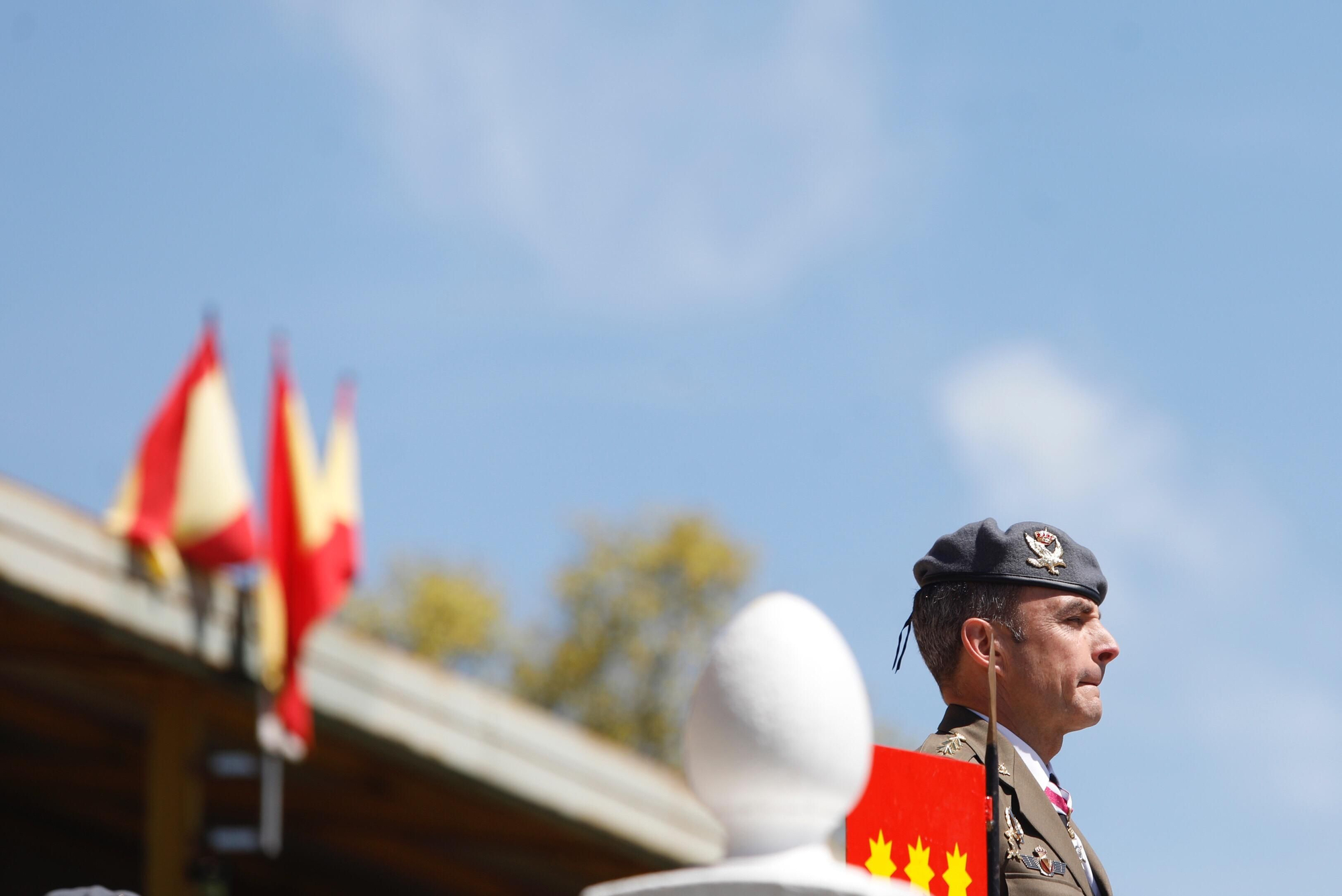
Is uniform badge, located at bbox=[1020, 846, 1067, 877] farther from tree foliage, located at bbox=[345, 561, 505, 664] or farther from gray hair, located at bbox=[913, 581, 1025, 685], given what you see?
tree foliage, located at bbox=[345, 561, 505, 664]

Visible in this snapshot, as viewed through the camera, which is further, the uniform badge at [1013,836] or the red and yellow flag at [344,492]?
the red and yellow flag at [344,492]

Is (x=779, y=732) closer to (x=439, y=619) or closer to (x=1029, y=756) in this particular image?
(x=1029, y=756)

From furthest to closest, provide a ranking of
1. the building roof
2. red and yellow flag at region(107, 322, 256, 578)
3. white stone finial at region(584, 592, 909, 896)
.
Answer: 1. red and yellow flag at region(107, 322, 256, 578)
2. the building roof
3. white stone finial at region(584, 592, 909, 896)

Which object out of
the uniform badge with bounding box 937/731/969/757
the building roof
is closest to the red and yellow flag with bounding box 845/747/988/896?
the uniform badge with bounding box 937/731/969/757

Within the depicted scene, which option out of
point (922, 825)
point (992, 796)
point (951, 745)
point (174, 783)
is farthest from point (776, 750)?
point (174, 783)

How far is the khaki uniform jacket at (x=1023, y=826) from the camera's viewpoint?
9.41 ft

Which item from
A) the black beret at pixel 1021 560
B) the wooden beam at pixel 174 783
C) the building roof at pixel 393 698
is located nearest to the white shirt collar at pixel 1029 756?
the black beret at pixel 1021 560

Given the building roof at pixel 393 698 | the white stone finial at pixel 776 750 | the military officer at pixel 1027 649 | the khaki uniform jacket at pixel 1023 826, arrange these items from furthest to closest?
the building roof at pixel 393 698 < the military officer at pixel 1027 649 < the khaki uniform jacket at pixel 1023 826 < the white stone finial at pixel 776 750

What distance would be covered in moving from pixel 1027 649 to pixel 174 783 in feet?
14.4

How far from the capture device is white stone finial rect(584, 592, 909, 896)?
1704 mm

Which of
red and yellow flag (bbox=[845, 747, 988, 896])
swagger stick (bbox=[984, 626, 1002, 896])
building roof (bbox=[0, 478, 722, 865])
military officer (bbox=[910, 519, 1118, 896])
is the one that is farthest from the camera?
building roof (bbox=[0, 478, 722, 865])

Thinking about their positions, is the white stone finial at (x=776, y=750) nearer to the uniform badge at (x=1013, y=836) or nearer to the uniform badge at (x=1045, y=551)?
the uniform badge at (x=1013, y=836)

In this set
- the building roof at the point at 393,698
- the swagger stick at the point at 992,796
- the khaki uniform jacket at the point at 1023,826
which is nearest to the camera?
the swagger stick at the point at 992,796

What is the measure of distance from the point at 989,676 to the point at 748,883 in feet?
4.66
